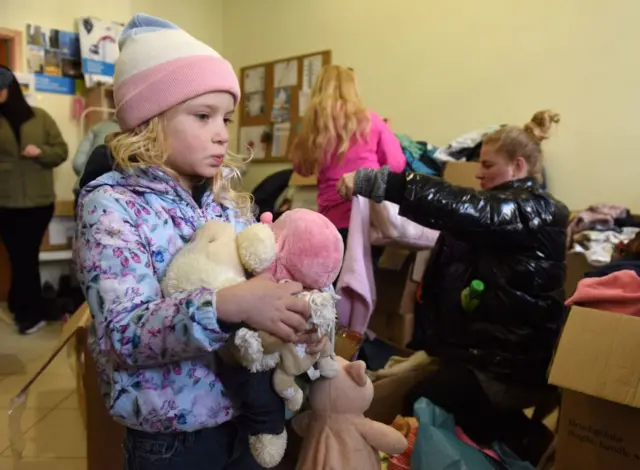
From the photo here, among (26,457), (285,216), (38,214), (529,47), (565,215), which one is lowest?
(26,457)

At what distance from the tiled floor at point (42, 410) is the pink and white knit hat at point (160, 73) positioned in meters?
1.23

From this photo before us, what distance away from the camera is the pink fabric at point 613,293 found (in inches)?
51.9

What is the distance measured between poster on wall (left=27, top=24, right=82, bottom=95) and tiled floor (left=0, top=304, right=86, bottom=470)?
178 cm

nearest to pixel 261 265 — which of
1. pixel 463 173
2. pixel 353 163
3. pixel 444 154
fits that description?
pixel 353 163

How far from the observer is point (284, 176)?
138 inches

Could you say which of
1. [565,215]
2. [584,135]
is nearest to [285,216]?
[565,215]

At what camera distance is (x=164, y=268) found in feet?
2.89

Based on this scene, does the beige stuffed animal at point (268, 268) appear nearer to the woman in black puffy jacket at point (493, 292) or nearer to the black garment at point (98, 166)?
the black garment at point (98, 166)

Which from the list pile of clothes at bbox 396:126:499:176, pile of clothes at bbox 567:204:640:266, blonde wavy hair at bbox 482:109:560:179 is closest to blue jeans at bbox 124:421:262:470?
blonde wavy hair at bbox 482:109:560:179

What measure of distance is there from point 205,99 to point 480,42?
101 inches

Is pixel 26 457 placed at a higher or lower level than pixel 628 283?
lower

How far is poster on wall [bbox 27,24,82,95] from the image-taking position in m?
3.83

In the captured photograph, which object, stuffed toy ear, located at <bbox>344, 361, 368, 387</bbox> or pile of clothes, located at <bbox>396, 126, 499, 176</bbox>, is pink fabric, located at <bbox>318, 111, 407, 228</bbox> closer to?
pile of clothes, located at <bbox>396, 126, 499, 176</bbox>

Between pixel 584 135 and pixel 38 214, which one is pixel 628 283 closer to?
pixel 584 135
